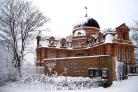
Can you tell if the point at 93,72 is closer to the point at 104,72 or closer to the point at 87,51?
the point at 104,72

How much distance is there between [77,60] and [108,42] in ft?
14.5

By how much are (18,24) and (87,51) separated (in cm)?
628

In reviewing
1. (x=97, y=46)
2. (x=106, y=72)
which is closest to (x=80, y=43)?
(x=97, y=46)

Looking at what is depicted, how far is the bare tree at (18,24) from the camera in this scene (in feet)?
24.1

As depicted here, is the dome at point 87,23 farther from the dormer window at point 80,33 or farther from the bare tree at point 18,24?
the bare tree at point 18,24

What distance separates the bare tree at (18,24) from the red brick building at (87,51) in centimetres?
102

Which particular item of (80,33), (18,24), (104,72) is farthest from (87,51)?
(104,72)

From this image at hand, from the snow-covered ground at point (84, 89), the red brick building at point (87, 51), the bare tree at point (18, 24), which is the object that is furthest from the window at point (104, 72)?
the bare tree at point (18, 24)

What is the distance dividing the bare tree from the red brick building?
40.1 inches

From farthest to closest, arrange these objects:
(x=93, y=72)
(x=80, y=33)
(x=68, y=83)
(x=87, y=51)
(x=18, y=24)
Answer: (x=80, y=33) < (x=87, y=51) < (x=18, y=24) < (x=93, y=72) < (x=68, y=83)

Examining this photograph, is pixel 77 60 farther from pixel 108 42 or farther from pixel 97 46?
pixel 97 46

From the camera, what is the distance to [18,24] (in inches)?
314

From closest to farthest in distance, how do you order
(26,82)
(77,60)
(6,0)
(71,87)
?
(71,87) < (26,82) < (6,0) < (77,60)

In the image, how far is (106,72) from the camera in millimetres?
6125
